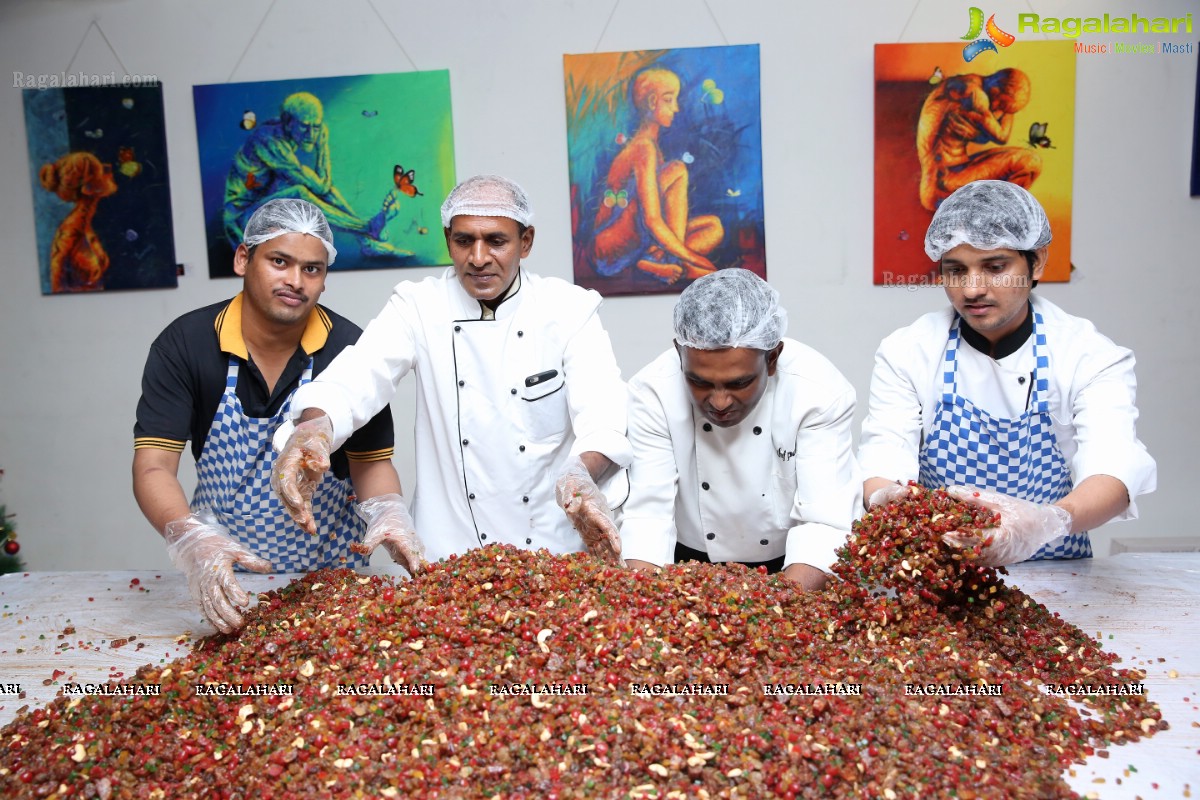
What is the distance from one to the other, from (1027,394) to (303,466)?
165cm

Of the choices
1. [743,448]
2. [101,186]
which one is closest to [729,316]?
[743,448]

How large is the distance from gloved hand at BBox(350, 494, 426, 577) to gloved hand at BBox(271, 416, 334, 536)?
0.12 meters

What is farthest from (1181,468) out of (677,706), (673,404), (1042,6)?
(677,706)

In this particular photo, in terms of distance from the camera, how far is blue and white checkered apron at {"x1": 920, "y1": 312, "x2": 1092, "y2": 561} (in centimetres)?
200

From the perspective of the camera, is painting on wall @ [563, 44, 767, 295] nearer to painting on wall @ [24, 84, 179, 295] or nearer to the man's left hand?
painting on wall @ [24, 84, 179, 295]

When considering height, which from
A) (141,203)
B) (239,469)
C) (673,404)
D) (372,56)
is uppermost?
(372,56)

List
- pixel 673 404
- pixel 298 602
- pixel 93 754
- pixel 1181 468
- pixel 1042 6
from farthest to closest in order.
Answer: pixel 1181 468
pixel 1042 6
pixel 673 404
pixel 298 602
pixel 93 754

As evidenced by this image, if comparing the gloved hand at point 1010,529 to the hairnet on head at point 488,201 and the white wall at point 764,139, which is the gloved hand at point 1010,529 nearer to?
the hairnet on head at point 488,201

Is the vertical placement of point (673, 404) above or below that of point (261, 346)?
below

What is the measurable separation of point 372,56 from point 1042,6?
269cm

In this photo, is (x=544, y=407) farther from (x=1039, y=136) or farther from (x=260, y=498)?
(x=1039, y=136)

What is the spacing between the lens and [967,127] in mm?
3416

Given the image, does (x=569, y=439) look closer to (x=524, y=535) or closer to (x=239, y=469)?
(x=524, y=535)

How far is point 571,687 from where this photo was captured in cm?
134
